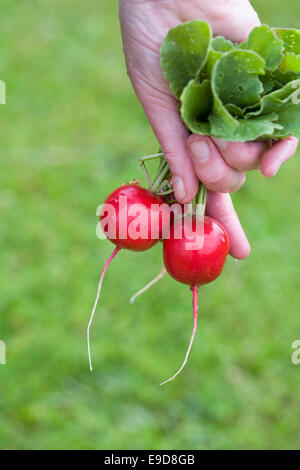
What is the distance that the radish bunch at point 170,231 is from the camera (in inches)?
69.3

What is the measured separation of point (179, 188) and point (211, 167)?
0.36 ft

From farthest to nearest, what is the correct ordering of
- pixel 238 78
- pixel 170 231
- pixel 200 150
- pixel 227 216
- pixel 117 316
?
pixel 117 316 → pixel 227 216 → pixel 170 231 → pixel 200 150 → pixel 238 78

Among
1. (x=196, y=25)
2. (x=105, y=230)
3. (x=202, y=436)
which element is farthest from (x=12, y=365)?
(x=196, y=25)

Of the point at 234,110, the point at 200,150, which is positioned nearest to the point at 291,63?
the point at 234,110

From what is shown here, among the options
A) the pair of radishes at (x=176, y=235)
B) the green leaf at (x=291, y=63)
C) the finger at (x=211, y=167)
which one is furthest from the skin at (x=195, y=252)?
the green leaf at (x=291, y=63)

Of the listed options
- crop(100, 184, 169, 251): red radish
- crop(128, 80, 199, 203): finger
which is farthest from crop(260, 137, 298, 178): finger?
crop(100, 184, 169, 251): red radish

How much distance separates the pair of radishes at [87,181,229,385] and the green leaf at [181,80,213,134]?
0.83 ft

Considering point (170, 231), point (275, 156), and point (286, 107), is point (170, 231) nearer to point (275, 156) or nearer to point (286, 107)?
point (275, 156)

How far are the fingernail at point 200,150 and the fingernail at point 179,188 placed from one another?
0.09 meters

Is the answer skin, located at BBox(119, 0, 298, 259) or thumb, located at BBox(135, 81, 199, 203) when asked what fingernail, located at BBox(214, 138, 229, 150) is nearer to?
skin, located at BBox(119, 0, 298, 259)

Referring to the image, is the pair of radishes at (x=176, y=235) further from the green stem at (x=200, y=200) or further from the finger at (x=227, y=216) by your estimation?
the finger at (x=227, y=216)

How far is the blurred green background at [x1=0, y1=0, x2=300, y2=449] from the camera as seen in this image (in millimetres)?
2873

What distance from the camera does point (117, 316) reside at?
330cm

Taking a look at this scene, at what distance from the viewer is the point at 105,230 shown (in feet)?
6.02
